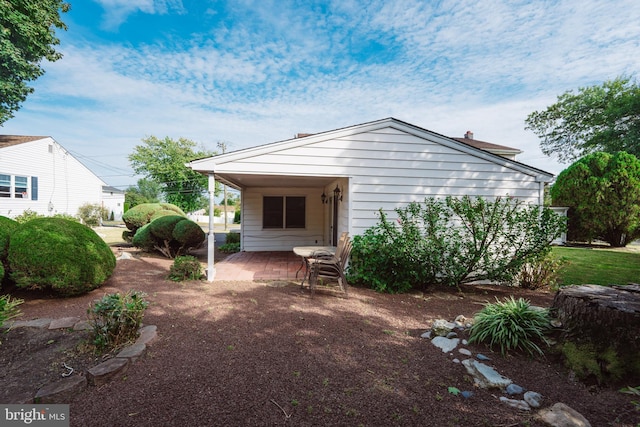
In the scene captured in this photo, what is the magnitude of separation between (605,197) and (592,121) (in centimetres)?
985

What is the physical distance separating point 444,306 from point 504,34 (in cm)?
712

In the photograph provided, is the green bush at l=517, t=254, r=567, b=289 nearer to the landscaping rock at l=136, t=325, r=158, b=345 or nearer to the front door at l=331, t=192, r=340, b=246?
the front door at l=331, t=192, r=340, b=246

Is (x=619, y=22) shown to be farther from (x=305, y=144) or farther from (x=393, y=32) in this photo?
(x=305, y=144)

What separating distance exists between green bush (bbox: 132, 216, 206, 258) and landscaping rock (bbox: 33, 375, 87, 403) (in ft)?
21.2

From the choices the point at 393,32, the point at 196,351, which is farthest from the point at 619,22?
the point at 196,351

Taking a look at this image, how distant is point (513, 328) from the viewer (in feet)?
9.48

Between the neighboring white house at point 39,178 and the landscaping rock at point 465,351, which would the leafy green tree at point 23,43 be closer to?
the neighboring white house at point 39,178

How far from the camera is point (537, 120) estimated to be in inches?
758

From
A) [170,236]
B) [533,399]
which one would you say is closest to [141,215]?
[170,236]

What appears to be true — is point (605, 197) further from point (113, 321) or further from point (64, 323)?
point (64, 323)

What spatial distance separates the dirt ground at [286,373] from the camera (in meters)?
1.92

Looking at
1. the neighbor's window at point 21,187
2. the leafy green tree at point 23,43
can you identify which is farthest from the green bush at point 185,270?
the neighbor's window at point 21,187

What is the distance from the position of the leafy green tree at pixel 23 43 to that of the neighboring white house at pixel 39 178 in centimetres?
247

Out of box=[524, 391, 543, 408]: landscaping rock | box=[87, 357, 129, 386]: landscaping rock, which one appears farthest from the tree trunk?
box=[87, 357, 129, 386]: landscaping rock
